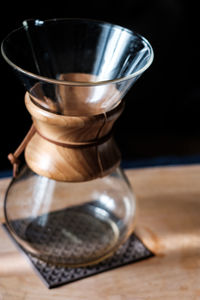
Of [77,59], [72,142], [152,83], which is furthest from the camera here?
[152,83]

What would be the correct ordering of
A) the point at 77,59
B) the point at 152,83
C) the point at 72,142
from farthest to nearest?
1. the point at 152,83
2. the point at 77,59
3. the point at 72,142

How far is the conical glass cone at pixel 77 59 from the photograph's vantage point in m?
0.49

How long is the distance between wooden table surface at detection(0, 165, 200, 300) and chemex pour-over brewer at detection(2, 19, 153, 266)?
3cm

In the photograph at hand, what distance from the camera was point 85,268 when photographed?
55 cm

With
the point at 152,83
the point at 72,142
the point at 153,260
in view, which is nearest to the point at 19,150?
the point at 72,142

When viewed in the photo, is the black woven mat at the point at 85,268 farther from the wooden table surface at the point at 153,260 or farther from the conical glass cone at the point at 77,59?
the conical glass cone at the point at 77,59

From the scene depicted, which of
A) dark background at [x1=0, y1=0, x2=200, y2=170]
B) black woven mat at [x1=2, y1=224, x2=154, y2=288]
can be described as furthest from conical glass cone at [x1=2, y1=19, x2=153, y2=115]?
dark background at [x1=0, y1=0, x2=200, y2=170]

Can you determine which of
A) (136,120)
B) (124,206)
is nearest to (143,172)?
(124,206)

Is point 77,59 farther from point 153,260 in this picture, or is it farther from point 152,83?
point 152,83

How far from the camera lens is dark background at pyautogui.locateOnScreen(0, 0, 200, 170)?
120 centimetres

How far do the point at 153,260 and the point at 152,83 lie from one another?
93 cm

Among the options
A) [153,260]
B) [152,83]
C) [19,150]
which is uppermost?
[19,150]

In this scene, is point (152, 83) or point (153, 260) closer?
point (153, 260)

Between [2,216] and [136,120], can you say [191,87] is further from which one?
[2,216]
